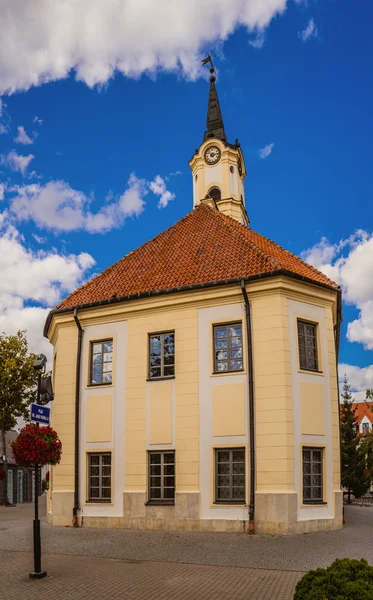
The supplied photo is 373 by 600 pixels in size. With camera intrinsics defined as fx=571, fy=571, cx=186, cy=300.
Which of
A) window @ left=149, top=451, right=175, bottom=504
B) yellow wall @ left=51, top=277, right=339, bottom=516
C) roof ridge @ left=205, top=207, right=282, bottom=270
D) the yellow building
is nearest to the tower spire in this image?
roof ridge @ left=205, top=207, right=282, bottom=270

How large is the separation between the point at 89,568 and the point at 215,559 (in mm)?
2636

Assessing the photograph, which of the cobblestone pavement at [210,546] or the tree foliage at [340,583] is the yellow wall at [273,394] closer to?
the cobblestone pavement at [210,546]

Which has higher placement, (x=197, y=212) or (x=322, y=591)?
(x=197, y=212)

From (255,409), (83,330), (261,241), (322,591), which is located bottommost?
(322,591)

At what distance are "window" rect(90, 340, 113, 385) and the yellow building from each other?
4cm

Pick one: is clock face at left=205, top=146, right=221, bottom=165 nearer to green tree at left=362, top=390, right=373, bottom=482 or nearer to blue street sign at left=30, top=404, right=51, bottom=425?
green tree at left=362, top=390, right=373, bottom=482

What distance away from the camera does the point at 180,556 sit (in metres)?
12.4

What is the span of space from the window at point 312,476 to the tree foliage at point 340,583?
11.2 meters

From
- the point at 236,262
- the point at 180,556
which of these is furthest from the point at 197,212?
the point at 180,556

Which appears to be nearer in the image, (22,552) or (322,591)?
(322,591)

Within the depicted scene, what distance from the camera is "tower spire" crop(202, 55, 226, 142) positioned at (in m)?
31.7

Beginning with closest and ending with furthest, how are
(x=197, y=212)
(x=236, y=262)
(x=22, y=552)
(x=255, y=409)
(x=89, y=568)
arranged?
(x=89, y=568), (x=22, y=552), (x=255, y=409), (x=236, y=262), (x=197, y=212)

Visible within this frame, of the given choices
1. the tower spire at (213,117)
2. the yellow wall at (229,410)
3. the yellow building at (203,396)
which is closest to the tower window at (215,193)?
the tower spire at (213,117)

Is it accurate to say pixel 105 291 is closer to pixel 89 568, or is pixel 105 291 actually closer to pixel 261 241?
pixel 261 241
